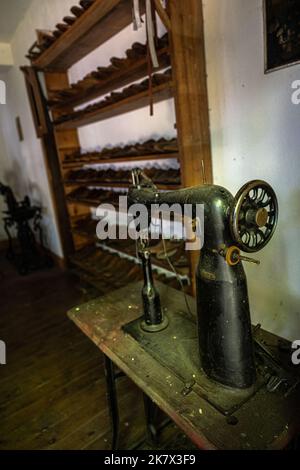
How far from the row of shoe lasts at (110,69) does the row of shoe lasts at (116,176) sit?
2.08 ft

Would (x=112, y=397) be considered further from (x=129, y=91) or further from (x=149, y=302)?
(x=129, y=91)

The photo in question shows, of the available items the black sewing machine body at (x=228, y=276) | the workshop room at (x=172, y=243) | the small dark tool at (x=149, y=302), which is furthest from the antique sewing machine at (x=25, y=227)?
the black sewing machine body at (x=228, y=276)

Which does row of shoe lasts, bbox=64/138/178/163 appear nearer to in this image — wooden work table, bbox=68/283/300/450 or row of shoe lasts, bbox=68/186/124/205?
row of shoe lasts, bbox=68/186/124/205

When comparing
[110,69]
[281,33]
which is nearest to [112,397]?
[281,33]

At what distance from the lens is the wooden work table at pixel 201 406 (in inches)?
28.3

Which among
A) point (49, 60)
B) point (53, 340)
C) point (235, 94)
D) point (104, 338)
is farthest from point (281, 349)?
point (49, 60)

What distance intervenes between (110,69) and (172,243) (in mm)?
1314

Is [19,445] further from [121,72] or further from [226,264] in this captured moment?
[121,72]

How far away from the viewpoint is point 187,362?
99 centimetres

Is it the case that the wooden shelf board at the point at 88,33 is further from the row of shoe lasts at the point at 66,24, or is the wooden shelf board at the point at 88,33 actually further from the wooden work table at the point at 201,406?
the wooden work table at the point at 201,406

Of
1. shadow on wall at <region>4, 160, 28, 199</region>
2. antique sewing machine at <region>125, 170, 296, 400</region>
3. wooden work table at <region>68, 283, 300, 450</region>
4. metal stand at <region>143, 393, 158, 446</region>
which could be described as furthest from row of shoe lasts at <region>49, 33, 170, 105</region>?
shadow on wall at <region>4, 160, 28, 199</region>

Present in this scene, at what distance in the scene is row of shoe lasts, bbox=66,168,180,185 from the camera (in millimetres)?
1869

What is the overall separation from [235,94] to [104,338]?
52.8 inches

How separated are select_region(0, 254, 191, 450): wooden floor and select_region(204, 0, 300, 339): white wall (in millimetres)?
987
